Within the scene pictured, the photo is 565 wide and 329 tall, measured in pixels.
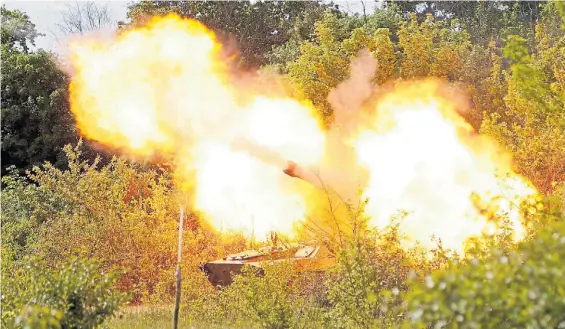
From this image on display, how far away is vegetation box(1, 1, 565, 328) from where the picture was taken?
595 centimetres

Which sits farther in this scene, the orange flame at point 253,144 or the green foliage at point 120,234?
the green foliage at point 120,234

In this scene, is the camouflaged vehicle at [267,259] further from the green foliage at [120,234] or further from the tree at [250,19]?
the tree at [250,19]

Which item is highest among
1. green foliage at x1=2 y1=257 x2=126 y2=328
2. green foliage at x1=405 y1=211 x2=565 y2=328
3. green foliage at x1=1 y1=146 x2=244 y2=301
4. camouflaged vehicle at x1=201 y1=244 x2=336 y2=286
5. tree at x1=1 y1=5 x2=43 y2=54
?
tree at x1=1 y1=5 x2=43 y2=54

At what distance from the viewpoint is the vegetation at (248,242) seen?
595cm

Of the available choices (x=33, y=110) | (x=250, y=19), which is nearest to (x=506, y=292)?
(x=33, y=110)

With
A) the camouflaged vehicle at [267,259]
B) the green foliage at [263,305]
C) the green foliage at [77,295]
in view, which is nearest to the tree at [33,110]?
the camouflaged vehicle at [267,259]

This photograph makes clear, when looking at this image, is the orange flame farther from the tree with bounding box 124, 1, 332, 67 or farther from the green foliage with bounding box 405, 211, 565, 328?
the tree with bounding box 124, 1, 332, 67

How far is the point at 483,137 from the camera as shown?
22594 mm

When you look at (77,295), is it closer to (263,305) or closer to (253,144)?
(263,305)

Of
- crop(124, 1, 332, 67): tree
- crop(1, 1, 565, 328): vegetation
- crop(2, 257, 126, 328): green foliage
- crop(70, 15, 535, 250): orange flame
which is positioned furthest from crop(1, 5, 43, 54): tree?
crop(2, 257, 126, 328): green foliage

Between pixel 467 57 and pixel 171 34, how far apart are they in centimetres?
Result: 1533

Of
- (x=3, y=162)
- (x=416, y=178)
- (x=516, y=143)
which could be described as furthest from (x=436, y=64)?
(x=3, y=162)

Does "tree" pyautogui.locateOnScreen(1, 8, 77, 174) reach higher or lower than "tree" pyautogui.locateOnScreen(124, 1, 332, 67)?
lower

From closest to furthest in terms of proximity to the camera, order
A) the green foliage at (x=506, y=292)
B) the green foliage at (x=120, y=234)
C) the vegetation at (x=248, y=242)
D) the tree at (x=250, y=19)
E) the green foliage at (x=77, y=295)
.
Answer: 1. the green foliage at (x=506, y=292)
2. the vegetation at (x=248, y=242)
3. the green foliage at (x=77, y=295)
4. the green foliage at (x=120, y=234)
5. the tree at (x=250, y=19)
